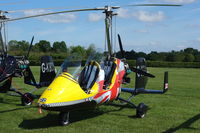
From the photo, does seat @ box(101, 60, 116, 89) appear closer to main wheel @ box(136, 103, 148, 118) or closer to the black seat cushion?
the black seat cushion

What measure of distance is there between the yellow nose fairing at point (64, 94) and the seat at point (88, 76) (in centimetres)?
30

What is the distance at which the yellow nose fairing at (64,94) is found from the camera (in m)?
5.97

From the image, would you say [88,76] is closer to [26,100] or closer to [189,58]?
[26,100]

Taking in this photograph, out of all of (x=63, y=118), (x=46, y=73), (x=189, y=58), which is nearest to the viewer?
(x=63, y=118)

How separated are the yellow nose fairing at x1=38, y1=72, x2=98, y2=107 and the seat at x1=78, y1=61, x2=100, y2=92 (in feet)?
0.99

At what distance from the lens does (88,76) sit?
23.3 feet

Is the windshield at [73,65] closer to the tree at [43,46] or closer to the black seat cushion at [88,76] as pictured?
the black seat cushion at [88,76]

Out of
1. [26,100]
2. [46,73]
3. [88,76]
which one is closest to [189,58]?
[46,73]

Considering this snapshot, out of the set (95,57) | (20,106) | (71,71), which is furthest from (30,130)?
(20,106)

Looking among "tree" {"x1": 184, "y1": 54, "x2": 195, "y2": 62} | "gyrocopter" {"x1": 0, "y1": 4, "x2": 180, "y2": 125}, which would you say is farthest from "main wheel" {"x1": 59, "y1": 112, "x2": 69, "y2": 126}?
"tree" {"x1": 184, "y1": 54, "x2": 195, "y2": 62}

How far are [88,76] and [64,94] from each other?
116cm

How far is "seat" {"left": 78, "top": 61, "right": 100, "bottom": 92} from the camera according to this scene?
696 cm

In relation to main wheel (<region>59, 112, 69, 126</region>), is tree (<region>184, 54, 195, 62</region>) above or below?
above

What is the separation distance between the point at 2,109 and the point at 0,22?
302cm
